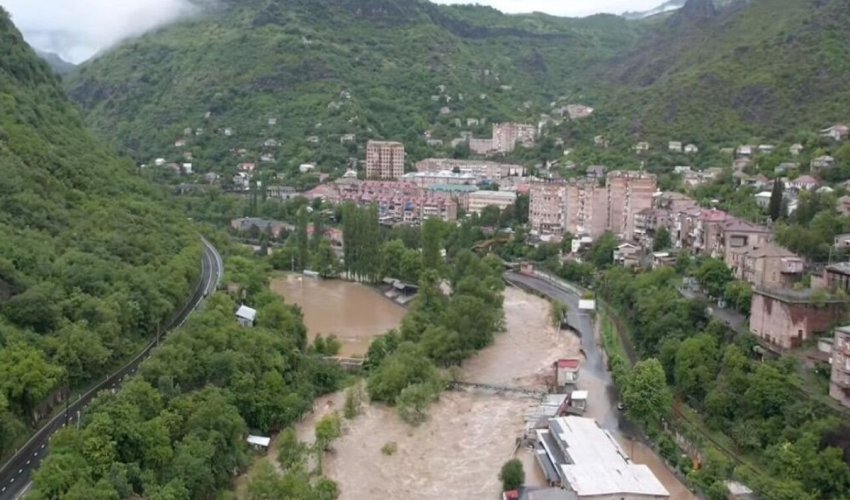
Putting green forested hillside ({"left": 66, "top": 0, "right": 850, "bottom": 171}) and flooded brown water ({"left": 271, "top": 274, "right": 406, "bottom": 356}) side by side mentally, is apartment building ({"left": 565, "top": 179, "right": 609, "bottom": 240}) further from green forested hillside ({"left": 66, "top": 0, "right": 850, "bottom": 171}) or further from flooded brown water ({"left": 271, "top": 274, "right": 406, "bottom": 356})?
green forested hillside ({"left": 66, "top": 0, "right": 850, "bottom": 171})

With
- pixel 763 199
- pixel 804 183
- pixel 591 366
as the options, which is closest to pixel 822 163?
pixel 804 183

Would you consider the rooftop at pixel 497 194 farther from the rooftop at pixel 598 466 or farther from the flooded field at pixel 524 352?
the rooftop at pixel 598 466

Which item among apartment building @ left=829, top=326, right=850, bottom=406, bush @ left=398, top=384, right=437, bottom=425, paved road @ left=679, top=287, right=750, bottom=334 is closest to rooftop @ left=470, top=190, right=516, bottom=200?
paved road @ left=679, top=287, right=750, bottom=334

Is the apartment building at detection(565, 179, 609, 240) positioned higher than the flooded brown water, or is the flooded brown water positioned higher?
the apartment building at detection(565, 179, 609, 240)

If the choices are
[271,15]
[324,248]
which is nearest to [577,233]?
[324,248]

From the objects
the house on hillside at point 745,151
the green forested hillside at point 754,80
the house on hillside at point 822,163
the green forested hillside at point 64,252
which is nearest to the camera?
the green forested hillside at point 64,252

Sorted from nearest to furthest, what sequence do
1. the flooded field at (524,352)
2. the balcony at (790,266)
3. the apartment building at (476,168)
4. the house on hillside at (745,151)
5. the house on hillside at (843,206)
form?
the balcony at (790,266) → the flooded field at (524,352) → the house on hillside at (843,206) → the house on hillside at (745,151) → the apartment building at (476,168)

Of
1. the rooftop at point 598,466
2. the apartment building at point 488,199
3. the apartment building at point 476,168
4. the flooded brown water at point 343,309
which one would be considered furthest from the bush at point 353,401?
the apartment building at point 476,168
